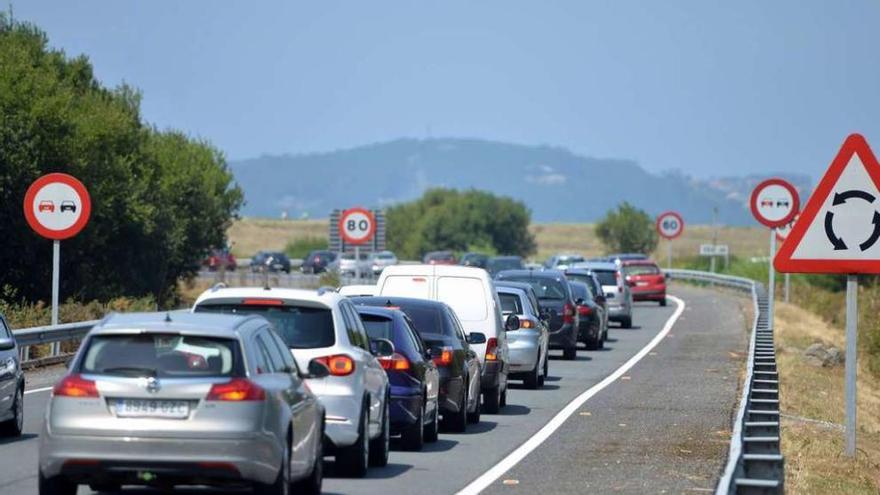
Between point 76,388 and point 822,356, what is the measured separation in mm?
26438

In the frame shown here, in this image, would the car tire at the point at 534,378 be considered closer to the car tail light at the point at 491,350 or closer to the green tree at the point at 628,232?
the car tail light at the point at 491,350

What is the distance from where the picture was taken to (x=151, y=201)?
44.2 meters

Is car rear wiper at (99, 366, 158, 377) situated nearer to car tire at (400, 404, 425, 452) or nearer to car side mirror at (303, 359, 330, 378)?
car side mirror at (303, 359, 330, 378)

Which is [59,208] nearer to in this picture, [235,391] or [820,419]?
[820,419]

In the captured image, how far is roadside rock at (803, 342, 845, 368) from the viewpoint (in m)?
35.9

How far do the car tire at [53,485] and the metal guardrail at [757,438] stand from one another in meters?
4.22

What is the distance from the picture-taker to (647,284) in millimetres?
59188

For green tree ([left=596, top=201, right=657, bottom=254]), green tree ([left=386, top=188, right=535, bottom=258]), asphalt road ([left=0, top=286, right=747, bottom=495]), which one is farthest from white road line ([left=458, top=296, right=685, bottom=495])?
green tree ([left=386, top=188, right=535, bottom=258])

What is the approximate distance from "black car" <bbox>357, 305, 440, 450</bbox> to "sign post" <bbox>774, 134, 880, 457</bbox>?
392 centimetres

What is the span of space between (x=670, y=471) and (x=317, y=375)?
377cm

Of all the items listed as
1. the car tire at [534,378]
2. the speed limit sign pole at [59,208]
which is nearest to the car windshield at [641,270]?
the car tire at [534,378]

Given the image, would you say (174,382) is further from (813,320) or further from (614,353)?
(813,320)

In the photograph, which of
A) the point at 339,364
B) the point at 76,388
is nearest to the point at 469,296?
the point at 339,364

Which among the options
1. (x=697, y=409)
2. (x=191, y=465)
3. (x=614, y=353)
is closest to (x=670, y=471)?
(x=191, y=465)
